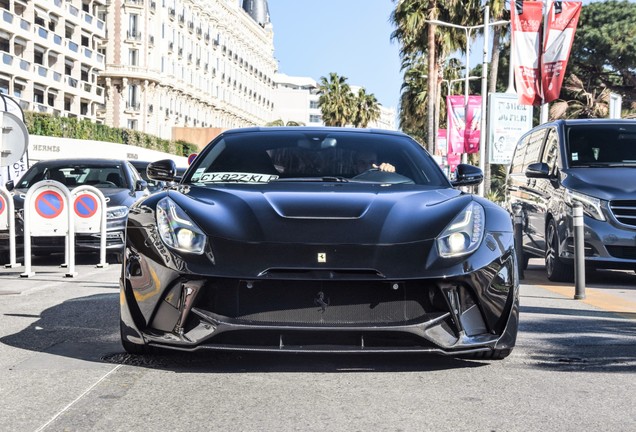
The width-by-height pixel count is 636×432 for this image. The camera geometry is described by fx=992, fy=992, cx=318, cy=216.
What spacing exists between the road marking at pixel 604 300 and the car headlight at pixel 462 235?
3.21 metres

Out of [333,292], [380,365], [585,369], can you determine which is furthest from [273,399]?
[585,369]

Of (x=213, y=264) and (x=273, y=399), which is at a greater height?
(x=213, y=264)

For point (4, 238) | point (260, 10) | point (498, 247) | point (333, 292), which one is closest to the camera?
point (333, 292)

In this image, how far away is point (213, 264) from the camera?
4770 millimetres

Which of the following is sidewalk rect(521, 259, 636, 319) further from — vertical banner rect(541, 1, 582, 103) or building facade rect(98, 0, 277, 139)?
building facade rect(98, 0, 277, 139)

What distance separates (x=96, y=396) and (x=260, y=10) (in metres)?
162

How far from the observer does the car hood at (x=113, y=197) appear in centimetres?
1388

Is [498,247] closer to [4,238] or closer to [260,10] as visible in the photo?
[4,238]

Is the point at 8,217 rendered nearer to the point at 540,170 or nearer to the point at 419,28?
the point at 540,170

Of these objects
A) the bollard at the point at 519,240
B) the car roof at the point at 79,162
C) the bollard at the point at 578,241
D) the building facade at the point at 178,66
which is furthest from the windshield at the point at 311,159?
the building facade at the point at 178,66

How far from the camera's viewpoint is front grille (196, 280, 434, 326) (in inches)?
186

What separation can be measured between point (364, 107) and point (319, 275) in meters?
90.8

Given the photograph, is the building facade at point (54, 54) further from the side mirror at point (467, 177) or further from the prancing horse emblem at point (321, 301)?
the prancing horse emblem at point (321, 301)

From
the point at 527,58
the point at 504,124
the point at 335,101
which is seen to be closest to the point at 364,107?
the point at 335,101
